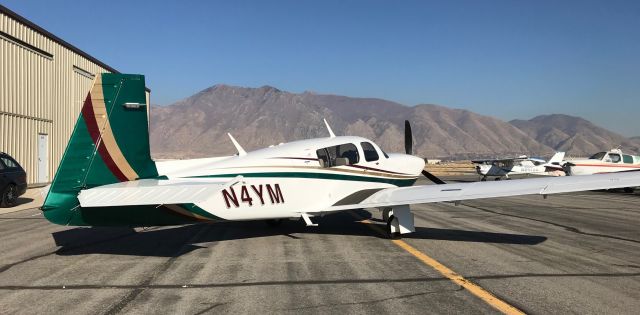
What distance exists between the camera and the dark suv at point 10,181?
54.9 ft

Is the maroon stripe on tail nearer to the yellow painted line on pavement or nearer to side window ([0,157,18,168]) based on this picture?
the yellow painted line on pavement

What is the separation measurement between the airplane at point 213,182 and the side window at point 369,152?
1.2 inches

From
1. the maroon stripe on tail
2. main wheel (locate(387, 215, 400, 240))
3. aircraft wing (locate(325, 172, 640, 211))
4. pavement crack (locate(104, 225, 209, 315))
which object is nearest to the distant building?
the maroon stripe on tail

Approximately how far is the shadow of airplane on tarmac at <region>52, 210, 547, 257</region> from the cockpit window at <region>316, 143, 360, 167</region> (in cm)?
170

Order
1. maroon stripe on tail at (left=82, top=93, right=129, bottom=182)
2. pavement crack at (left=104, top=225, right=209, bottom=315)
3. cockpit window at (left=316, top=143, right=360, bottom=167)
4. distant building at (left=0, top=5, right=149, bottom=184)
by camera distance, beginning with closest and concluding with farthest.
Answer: pavement crack at (left=104, top=225, right=209, bottom=315), maroon stripe on tail at (left=82, top=93, right=129, bottom=182), cockpit window at (left=316, top=143, right=360, bottom=167), distant building at (left=0, top=5, right=149, bottom=184)

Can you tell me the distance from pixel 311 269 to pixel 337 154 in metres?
3.85

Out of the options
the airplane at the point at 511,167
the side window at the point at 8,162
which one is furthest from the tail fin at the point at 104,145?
the airplane at the point at 511,167

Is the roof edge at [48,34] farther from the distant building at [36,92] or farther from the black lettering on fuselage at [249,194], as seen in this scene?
the black lettering on fuselage at [249,194]

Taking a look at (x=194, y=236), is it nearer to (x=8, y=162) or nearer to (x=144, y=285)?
(x=144, y=285)

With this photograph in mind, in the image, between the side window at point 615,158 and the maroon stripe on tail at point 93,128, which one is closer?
the maroon stripe on tail at point 93,128

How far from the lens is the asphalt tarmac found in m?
5.30

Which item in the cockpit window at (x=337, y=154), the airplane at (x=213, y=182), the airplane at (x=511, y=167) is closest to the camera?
the airplane at (x=213, y=182)

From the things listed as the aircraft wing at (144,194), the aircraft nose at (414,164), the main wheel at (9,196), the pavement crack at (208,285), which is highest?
the aircraft nose at (414,164)

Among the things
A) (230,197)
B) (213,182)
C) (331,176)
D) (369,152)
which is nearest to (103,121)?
(213,182)
